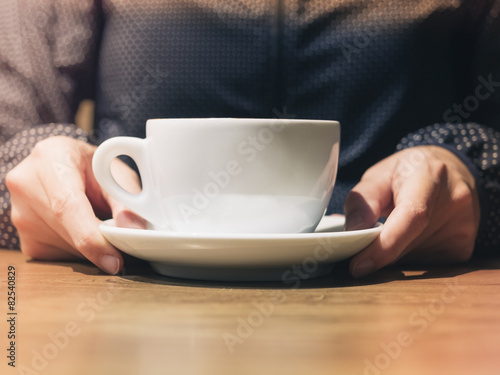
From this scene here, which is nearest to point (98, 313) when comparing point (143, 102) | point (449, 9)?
point (143, 102)

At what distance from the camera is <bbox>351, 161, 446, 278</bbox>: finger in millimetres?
526

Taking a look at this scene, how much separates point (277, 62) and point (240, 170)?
1.37ft

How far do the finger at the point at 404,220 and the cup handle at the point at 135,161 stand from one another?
0.65ft

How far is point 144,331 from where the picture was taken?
1.13 ft

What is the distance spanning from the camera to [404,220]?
0.55 meters

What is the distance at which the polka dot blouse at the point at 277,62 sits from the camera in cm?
87

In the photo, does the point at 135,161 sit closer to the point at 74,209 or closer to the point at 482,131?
the point at 74,209

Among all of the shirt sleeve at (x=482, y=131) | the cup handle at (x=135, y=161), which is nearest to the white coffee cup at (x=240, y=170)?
the cup handle at (x=135, y=161)

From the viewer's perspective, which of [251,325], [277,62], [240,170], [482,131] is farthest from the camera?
[277,62]

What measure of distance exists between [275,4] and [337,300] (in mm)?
554

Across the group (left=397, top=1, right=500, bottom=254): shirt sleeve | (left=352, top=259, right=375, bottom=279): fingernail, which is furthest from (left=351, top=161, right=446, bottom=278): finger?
(left=397, top=1, right=500, bottom=254): shirt sleeve

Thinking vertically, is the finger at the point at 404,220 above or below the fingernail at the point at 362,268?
above

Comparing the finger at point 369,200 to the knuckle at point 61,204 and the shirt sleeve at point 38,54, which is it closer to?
the knuckle at point 61,204

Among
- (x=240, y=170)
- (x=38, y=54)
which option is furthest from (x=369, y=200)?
(x=38, y=54)
